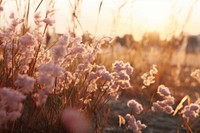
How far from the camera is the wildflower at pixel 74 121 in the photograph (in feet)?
6.43

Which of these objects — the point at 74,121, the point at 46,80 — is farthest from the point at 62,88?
the point at 46,80

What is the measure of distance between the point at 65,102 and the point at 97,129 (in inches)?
11.3

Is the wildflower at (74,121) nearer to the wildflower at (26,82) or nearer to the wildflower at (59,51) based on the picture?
the wildflower at (59,51)

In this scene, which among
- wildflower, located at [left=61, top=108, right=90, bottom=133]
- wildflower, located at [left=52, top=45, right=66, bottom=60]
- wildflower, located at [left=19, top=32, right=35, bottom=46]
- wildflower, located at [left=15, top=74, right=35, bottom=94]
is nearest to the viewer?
wildflower, located at [left=15, top=74, right=35, bottom=94]

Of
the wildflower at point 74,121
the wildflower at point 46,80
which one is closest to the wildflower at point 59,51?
the wildflower at point 46,80

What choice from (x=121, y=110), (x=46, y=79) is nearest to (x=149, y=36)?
(x=121, y=110)

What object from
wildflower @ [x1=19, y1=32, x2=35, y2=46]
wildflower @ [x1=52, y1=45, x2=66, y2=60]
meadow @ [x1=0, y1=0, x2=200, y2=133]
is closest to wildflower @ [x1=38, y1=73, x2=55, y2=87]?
meadow @ [x1=0, y1=0, x2=200, y2=133]

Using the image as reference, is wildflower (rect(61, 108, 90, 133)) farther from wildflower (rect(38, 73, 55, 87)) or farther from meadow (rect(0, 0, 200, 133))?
wildflower (rect(38, 73, 55, 87))

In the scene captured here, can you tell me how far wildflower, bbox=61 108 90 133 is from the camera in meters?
1.96

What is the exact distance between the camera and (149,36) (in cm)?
546

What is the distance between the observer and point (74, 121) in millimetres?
1987

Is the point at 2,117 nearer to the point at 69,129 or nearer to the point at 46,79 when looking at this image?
the point at 46,79

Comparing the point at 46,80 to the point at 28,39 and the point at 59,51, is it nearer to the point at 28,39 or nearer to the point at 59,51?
the point at 59,51

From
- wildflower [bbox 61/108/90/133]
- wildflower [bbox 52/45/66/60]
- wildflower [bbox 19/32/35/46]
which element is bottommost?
wildflower [bbox 61/108/90/133]
